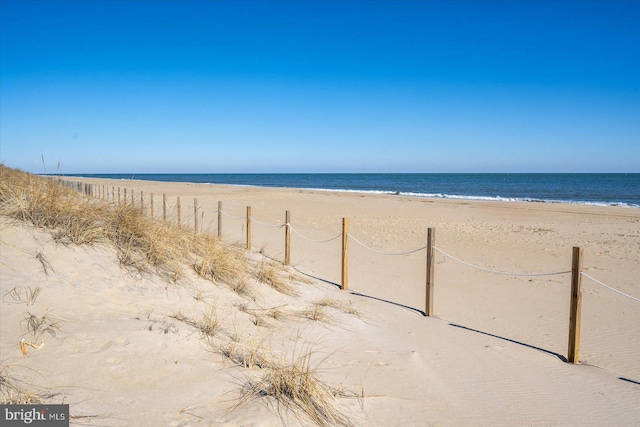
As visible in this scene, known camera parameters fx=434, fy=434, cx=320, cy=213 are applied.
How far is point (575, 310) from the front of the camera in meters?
5.00

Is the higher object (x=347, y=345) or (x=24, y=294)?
(x=24, y=294)

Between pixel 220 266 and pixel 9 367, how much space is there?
3450mm

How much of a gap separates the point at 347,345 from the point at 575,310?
266 cm

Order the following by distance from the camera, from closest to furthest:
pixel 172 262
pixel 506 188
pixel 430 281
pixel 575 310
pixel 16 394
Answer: pixel 16 394 < pixel 575 310 < pixel 172 262 < pixel 430 281 < pixel 506 188

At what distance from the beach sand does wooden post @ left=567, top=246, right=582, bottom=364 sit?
0.67 ft

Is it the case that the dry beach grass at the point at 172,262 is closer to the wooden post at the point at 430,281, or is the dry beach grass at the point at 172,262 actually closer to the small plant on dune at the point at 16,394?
the small plant on dune at the point at 16,394

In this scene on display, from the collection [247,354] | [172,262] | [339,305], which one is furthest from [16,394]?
[339,305]

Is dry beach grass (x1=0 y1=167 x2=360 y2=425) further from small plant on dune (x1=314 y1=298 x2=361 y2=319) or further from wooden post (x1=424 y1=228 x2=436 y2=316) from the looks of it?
wooden post (x1=424 y1=228 x2=436 y2=316)

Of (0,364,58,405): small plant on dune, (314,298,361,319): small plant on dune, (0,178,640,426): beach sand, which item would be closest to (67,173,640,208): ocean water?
(0,178,640,426): beach sand

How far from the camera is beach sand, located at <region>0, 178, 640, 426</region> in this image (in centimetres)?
350

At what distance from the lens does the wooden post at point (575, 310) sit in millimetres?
4996

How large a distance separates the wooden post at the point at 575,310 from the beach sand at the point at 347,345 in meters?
0.20

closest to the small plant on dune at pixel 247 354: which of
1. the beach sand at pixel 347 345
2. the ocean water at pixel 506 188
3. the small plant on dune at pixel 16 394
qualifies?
the beach sand at pixel 347 345

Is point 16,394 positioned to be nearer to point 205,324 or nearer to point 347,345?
point 205,324
